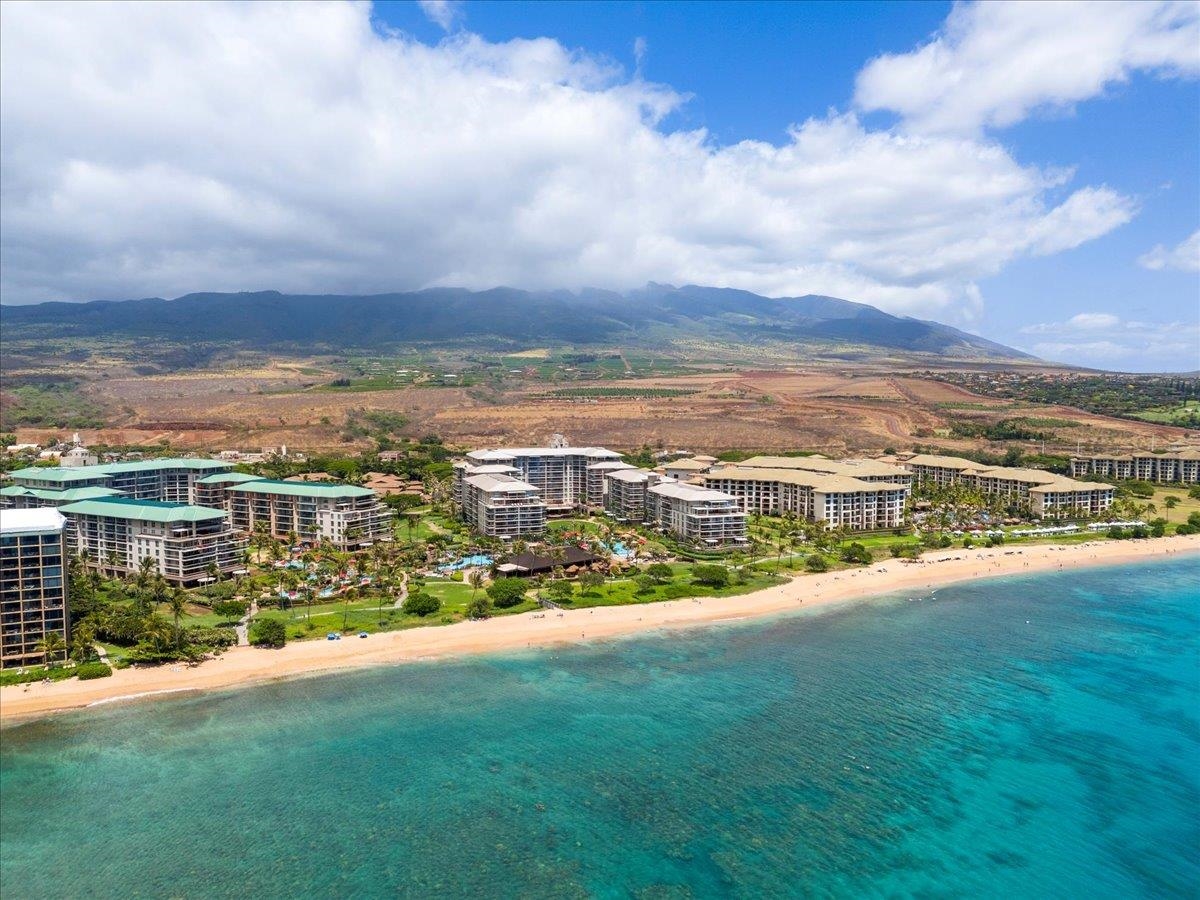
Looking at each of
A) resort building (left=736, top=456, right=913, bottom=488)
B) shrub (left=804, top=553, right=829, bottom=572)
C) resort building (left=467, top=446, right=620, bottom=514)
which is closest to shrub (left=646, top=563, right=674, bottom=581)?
shrub (left=804, top=553, right=829, bottom=572)

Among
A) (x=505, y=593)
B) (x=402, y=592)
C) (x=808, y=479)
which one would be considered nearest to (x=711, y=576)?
A: (x=505, y=593)

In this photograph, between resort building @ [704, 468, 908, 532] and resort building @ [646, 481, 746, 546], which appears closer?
resort building @ [646, 481, 746, 546]

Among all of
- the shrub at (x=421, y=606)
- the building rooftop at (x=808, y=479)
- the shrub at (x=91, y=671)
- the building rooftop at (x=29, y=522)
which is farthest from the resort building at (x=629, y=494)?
the building rooftop at (x=29, y=522)

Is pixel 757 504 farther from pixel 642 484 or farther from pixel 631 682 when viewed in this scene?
pixel 631 682

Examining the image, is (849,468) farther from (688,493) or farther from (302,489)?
(302,489)

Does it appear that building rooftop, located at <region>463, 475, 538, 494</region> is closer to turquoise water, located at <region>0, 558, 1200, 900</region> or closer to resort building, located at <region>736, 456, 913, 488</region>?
turquoise water, located at <region>0, 558, 1200, 900</region>
